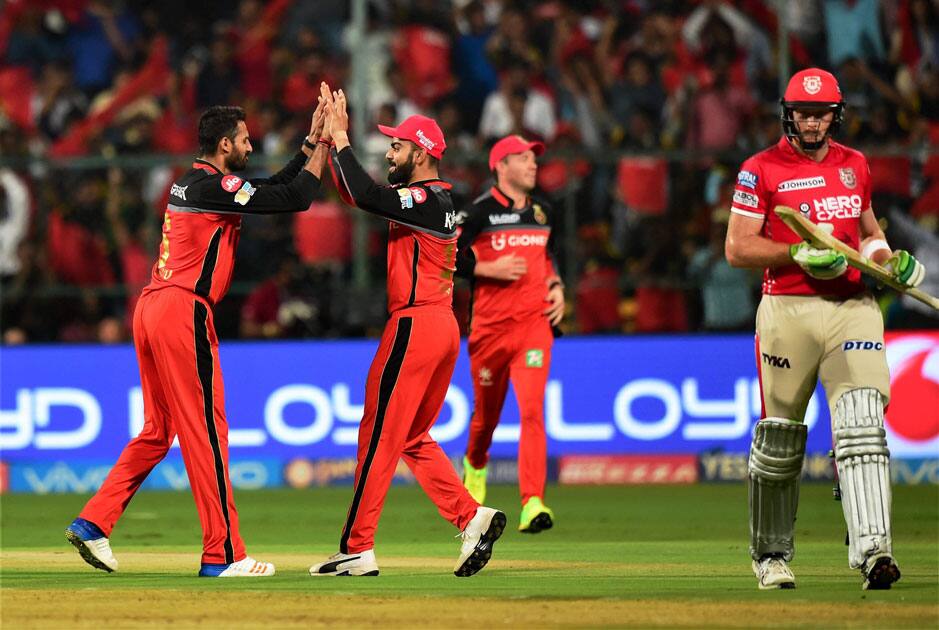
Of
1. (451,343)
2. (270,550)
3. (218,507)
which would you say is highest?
(451,343)

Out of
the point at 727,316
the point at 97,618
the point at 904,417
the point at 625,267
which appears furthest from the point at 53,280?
the point at 97,618

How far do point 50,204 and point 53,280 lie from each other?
80cm

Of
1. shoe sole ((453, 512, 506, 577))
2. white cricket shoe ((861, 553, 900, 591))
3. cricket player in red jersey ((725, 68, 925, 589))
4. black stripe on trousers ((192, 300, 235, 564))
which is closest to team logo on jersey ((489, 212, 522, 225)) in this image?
black stripe on trousers ((192, 300, 235, 564))

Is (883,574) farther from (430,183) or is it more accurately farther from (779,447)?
(430,183)

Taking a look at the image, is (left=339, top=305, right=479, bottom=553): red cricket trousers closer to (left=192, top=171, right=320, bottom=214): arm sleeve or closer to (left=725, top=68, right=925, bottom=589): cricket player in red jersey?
(left=192, top=171, right=320, bottom=214): arm sleeve

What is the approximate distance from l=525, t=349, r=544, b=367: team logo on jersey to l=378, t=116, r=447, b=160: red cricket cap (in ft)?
9.86

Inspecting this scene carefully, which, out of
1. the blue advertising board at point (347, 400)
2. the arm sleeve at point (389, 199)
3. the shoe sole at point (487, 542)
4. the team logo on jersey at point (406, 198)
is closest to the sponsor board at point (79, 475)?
the blue advertising board at point (347, 400)

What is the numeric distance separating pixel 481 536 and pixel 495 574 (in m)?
0.42

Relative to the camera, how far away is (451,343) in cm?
855

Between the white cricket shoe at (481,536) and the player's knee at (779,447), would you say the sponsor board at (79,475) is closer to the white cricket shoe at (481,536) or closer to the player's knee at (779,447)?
the white cricket shoe at (481,536)

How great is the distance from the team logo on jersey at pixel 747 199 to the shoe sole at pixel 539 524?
11.9 ft

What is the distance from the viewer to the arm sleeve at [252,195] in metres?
8.34

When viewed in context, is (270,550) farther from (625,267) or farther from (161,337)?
(625,267)

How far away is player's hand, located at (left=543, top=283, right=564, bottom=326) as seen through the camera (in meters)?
11.5
